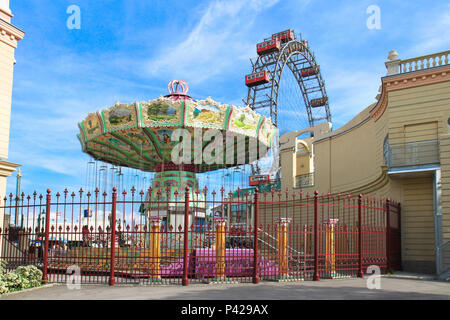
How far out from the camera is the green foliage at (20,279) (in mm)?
9176

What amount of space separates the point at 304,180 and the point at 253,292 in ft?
61.3

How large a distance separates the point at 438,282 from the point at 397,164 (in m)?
4.95

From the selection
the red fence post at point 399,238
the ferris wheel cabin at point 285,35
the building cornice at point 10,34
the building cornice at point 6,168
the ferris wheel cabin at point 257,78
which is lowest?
the red fence post at point 399,238


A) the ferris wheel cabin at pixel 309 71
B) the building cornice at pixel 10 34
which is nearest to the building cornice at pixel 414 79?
the building cornice at pixel 10 34

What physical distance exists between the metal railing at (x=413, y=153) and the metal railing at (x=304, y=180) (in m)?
10.4

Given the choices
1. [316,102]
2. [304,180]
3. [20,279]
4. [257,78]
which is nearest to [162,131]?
[20,279]

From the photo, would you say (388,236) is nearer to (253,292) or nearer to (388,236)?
(388,236)

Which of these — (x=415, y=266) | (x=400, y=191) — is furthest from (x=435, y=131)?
(x=415, y=266)

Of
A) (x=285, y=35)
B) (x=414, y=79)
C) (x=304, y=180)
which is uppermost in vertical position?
(x=285, y=35)

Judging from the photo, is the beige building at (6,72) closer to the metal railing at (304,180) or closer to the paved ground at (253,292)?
the paved ground at (253,292)

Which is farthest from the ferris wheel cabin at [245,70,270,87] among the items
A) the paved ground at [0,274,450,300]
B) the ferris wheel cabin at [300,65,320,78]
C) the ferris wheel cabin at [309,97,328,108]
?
the paved ground at [0,274,450,300]

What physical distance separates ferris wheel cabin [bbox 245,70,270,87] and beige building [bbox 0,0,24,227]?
24.1 meters

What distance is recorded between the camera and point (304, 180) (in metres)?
27.1
